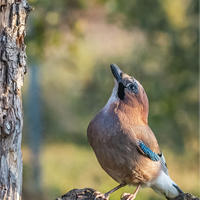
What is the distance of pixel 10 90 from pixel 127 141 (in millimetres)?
1104

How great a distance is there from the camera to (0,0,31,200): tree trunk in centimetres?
215

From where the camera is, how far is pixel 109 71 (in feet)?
21.4

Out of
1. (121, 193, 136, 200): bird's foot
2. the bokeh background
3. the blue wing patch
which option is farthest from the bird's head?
the bokeh background

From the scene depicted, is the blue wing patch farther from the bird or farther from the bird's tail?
the bird's tail

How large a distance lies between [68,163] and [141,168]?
523cm

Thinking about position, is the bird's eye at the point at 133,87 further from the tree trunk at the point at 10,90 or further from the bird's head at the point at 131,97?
the tree trunk at the point at 10,90

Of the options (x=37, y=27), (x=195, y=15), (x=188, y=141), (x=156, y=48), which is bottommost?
(x=188, y=141)

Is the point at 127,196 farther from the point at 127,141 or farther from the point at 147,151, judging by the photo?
the point at 127,141

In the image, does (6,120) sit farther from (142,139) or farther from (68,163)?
(68,163)

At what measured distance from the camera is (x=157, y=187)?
10.4ft

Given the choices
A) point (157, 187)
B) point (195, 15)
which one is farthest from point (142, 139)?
point (195, 15)

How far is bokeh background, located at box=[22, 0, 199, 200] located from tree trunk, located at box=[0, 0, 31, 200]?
7.57 feet

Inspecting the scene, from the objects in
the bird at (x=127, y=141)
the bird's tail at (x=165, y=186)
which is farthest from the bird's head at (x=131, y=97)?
the bird's tail at (x=165, y=186)

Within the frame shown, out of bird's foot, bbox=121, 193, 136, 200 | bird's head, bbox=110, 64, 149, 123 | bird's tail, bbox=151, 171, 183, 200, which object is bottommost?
bird's foot, bbox=121, 193, 136, 200
